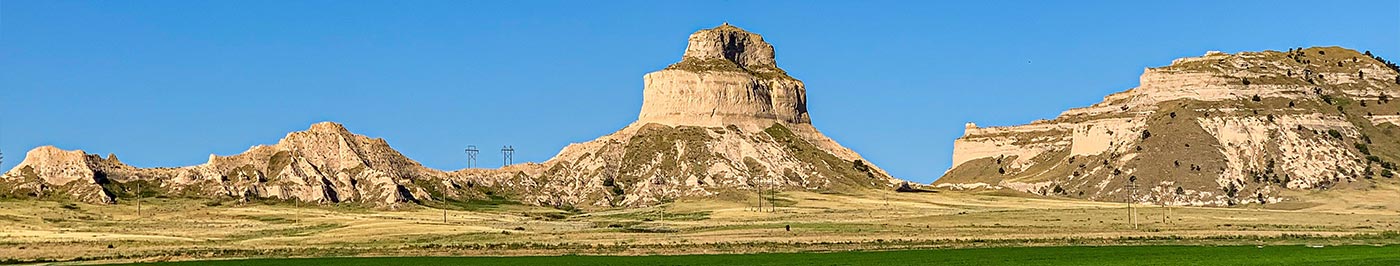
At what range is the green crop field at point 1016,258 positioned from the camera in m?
121

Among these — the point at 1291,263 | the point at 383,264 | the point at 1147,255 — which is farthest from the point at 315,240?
the point at 1291,263

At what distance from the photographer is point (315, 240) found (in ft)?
569

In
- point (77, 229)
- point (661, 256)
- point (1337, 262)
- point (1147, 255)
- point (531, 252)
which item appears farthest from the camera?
point (77, 229)

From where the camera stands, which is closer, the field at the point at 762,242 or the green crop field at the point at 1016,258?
the green crop field at the point at 1016,258

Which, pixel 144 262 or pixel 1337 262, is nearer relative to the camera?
pixel 1337 262

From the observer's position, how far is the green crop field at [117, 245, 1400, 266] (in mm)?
120750

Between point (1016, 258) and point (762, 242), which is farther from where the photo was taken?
point (762, 242)

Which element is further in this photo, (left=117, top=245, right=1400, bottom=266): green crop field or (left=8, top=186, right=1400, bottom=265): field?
(left=8, top=186, right=1400, bottom=265): field

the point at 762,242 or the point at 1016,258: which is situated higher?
the point at 762,242

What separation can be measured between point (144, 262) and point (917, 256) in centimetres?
5358

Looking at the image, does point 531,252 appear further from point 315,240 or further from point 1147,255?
point 1147,255

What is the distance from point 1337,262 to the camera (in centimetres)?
11681

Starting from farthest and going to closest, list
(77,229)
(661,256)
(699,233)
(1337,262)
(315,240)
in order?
(77,229)
(699,233)
(315,240)
(661,256)
(1337,262)

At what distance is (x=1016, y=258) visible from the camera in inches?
4975
